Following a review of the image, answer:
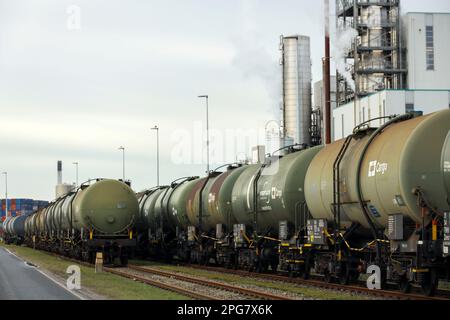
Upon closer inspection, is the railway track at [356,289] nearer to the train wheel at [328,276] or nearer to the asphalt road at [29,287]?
the train wheel at [328,276]

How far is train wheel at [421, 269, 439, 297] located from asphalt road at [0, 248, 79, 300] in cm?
901

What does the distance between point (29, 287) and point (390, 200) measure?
1169cm

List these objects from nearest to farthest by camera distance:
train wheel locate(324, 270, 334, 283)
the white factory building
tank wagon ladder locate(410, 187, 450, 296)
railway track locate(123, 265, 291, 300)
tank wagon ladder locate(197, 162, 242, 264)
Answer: tank wagon ladder locate(410, 187, 450, 296) < railway track locate(123, 265, 291, 300) < train wheel locate(324, 270, 334, 283) < tank wagon ladder locate(197, 162, 242, 264) < the white factory building

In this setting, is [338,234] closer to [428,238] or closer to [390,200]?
[390,200]

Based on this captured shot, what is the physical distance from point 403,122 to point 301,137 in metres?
56.6

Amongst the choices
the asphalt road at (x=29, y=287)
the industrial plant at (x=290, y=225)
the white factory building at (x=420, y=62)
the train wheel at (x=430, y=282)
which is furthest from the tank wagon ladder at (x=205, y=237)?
the white factory building at (x=420, y=62)

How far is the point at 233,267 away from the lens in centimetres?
3800

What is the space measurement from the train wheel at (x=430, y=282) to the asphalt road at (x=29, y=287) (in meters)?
9.01

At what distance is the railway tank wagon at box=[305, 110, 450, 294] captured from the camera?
1956 centimetres

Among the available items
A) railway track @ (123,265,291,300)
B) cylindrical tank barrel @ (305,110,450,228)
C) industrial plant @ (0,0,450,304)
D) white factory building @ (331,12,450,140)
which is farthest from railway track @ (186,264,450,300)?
white factory building @ (331,12,450,140)

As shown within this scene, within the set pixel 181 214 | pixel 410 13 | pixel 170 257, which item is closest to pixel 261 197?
pixel 181 214

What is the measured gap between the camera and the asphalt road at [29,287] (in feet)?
71.0

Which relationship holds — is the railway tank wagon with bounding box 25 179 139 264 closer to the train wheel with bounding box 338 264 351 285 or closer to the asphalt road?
the asphalt road

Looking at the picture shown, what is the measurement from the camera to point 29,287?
82.2 feet
